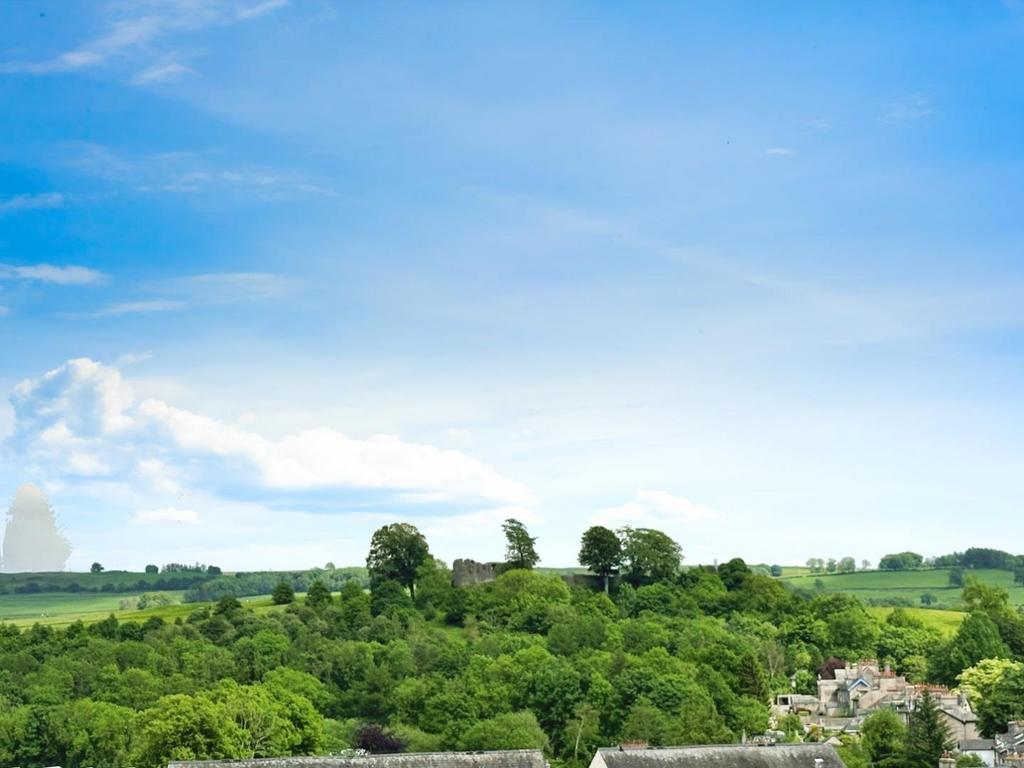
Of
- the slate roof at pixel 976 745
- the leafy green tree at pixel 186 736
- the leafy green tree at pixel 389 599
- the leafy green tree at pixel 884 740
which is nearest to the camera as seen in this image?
the leafy green tree at pixel 186 736

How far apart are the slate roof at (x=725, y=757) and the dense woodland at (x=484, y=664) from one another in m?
15.4

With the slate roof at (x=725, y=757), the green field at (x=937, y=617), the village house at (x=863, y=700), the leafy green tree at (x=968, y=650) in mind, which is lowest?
the slate roof at (x=725, y=757)

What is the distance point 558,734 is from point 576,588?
178 feet

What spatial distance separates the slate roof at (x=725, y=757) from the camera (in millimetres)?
73062

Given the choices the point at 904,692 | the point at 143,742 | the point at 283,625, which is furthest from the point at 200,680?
the point at 904,692

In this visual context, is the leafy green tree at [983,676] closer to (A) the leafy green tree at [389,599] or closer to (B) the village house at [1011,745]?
(B) the village house at [1011,745]

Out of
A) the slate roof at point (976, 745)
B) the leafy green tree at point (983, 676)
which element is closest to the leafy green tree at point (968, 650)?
the leafy green tree at point (983, 676)

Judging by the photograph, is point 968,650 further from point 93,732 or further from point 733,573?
point 93,732

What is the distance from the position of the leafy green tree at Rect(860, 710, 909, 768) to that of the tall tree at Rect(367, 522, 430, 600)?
240 ft

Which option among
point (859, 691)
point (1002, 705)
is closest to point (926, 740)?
point (1002, 705)

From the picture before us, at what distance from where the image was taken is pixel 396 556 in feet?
535

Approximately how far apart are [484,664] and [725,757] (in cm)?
5012

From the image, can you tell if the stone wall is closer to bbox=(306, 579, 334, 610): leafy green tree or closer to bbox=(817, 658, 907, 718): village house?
bbox=(306, 579, 334, 610): leafy green tree

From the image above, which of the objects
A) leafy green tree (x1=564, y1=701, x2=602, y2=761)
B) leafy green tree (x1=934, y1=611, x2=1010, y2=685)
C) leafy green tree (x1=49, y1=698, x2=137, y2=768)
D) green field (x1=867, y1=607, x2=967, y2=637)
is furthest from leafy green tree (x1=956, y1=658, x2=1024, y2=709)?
leafy green tree (x1=49, y1=698, x2=137, y2=768)
